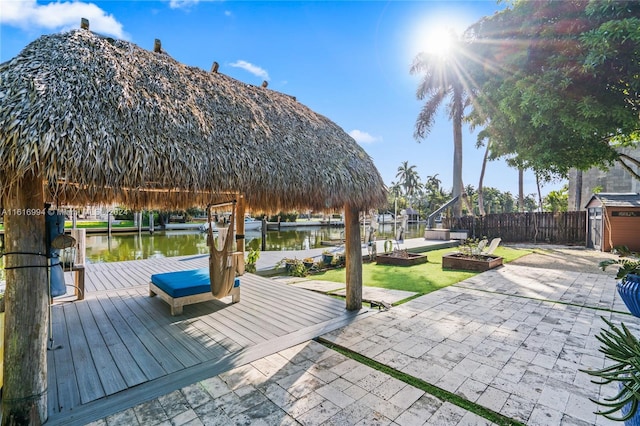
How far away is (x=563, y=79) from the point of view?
5070 mm

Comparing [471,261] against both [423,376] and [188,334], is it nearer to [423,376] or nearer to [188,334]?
[423,376]

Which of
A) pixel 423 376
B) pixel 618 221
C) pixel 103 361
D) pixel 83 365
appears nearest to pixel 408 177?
pixel 618 221

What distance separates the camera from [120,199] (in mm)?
5438

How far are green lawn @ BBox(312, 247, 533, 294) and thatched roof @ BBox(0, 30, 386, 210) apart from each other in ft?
8.37

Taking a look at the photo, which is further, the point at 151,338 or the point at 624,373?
the point at 151,338

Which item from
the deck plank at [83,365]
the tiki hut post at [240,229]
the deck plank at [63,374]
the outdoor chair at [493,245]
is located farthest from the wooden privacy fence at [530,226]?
the deck plank at [63,374]

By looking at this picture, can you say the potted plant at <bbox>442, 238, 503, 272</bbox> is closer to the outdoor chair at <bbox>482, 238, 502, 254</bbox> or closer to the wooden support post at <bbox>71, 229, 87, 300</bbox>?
the outdoor chair at <bbox>482, 238, 502, 254</bbox>

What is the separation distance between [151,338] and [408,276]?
5.45 meters

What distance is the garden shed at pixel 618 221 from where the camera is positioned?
9.84 m

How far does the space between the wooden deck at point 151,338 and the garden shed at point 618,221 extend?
1133cm

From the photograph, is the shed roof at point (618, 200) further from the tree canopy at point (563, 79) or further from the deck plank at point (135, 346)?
the deck plank at point (135, 346)

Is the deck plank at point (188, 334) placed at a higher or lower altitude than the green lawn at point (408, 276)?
higher

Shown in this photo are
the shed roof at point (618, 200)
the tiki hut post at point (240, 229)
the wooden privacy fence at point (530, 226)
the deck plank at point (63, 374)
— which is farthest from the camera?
the wooden privacy fence at point (530, 226)

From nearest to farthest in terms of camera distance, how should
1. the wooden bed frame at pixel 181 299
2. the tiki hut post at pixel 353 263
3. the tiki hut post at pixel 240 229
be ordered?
the wooden bed frame at pixel 181 299 < the tiki hut post at pixel 353 263 < the tiki hut post at pixel 240 229
